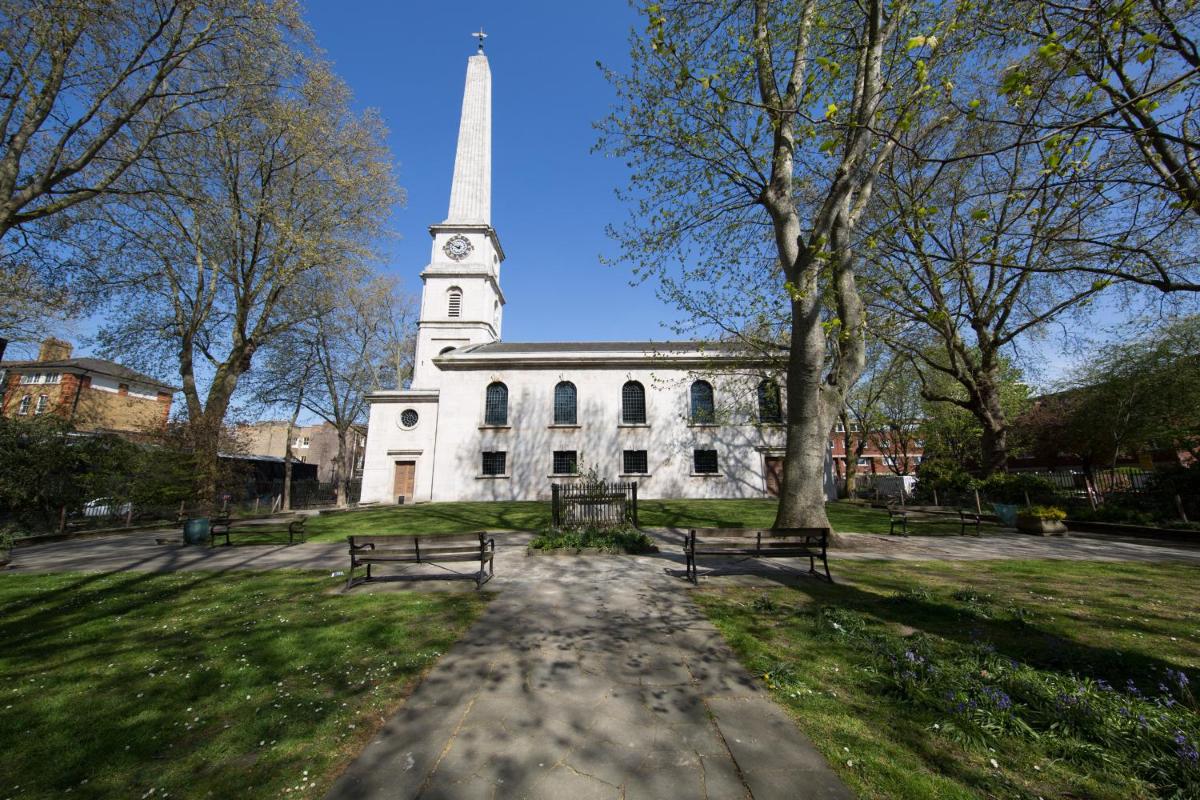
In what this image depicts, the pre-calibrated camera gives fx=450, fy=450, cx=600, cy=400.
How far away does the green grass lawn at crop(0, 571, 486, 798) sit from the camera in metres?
2.93

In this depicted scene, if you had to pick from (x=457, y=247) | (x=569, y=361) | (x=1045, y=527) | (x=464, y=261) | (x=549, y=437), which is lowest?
(x=1045, y=527)

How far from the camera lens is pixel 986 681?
3811mm

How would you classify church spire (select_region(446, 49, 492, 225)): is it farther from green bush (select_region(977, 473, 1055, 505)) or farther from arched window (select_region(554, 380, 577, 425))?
green bush (select_region(977, 473, 1055, 505))

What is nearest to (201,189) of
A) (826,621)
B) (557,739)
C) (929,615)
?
(557,739)

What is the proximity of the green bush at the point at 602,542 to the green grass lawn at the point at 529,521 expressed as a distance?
3.54 meters

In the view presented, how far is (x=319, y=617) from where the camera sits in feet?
19.6

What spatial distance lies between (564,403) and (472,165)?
18112mm

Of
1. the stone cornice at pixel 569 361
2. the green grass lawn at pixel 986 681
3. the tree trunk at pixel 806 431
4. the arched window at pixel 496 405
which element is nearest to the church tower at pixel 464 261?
the stone cornice at pixel 569 361

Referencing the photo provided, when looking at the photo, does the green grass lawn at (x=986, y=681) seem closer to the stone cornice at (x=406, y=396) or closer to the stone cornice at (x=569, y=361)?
the stone cornice at (x=569, y=361)

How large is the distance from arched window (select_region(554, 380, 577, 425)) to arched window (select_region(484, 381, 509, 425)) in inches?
115

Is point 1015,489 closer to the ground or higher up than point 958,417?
closer to the ground

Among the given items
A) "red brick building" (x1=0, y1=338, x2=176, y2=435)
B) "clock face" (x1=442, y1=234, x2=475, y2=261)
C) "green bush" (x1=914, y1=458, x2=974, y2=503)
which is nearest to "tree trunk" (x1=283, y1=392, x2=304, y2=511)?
"red brick building" (x1=0, y1=338, x2=176, y2=435)

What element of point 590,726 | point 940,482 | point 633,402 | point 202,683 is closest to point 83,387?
point 633,402

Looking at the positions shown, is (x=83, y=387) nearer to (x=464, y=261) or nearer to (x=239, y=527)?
(x=464, y=261)
